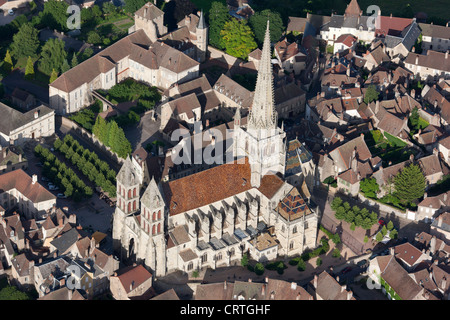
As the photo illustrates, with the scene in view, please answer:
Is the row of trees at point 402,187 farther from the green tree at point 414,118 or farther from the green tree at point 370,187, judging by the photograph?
the green tree at point 414,118

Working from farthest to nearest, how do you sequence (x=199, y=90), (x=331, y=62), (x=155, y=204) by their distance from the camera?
(x=331, y=62)
(x=199, y=90)
(x=155, y=204)

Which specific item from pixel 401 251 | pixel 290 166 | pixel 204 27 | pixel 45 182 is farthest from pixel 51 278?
pixel 204 27

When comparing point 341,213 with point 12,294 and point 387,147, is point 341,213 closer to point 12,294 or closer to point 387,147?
point 387,147

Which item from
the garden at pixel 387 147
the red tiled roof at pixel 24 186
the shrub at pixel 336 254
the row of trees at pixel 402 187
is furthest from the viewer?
the garden at pixel 387 147

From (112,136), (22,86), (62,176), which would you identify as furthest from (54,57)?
(62,176)

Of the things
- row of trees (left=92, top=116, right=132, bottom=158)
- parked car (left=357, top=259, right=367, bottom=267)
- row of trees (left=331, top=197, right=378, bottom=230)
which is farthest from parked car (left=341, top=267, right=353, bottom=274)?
row of trees (left=92, top=116, right=132, bottom=158)

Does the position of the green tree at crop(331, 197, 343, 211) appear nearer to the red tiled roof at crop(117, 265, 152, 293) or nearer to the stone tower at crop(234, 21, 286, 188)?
the stone tower at crop(234, 21, 286, 188)

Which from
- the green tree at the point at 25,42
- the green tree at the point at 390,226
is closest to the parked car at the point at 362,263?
the green tree at the point at 390,226

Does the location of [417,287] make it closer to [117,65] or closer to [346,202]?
[346,202]
